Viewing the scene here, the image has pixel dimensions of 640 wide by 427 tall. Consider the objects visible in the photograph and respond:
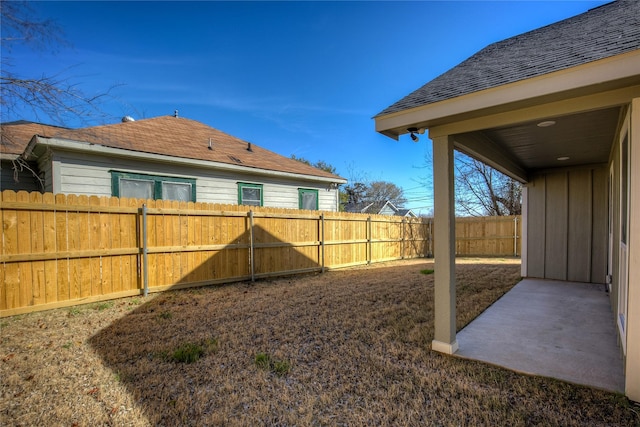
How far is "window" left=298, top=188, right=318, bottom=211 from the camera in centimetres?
1046

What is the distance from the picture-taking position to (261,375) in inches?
109

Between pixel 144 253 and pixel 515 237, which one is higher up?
pixel 144 253

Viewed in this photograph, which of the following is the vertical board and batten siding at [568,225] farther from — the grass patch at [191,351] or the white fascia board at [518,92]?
the grass patch at [191,351]

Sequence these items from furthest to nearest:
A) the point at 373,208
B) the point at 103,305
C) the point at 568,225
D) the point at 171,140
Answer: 1. the point at 373,208
2. the point at 171,140
3. the point at 568,225
4. the point at 103,305

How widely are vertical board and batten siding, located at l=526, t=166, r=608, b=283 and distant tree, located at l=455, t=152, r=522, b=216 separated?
10232 mm

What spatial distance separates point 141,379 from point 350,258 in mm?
7494

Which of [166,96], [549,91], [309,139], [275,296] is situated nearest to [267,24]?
[166,96]

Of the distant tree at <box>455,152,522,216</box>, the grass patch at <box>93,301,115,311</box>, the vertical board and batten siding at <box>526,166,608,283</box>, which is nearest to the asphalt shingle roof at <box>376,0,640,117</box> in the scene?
the vertical board and batten siding at <box>526,166,608,283</box>

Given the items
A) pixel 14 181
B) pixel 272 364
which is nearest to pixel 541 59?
pixel 272 364

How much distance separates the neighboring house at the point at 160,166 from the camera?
6.44m

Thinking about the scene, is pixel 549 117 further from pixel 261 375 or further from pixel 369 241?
pixel 369 241

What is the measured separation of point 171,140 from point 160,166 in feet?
4.49

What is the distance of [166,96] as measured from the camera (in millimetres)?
10602

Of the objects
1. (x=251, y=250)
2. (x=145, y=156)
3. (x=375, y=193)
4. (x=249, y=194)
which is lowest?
(x=251, y=250)
